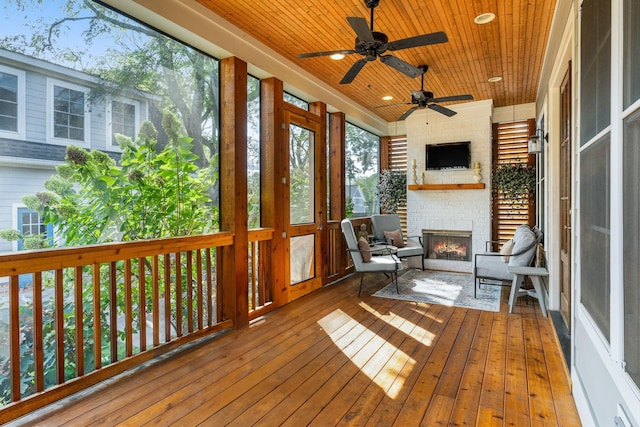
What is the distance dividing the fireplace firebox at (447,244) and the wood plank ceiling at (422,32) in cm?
264

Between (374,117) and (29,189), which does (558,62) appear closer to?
(374,117)

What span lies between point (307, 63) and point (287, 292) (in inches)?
114

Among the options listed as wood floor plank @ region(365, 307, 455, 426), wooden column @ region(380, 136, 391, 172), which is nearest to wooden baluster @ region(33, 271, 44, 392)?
wood floor plank @ region(365, 307, 455, 426)

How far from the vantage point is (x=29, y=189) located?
226cm

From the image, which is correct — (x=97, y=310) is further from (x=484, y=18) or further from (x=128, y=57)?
(x=484, y=18)

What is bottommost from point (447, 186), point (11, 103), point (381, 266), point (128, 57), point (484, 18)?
point (381, 266)

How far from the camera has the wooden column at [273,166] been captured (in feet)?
13.6

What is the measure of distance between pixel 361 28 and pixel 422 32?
128 centimetres

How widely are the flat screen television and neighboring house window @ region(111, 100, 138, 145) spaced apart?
523 centimetres

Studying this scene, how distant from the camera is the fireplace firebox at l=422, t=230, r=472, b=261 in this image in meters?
6.46

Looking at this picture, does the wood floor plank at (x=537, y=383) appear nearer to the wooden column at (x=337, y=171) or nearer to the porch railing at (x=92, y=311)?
the porch railing at (x=92, y=311)

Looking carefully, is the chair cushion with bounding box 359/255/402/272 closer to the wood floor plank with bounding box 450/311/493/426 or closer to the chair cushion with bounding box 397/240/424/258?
the chair cushion with bounding box 397/240/424/258

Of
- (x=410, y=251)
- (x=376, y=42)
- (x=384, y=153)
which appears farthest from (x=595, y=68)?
(x=384, y=153)

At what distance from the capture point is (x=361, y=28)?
2668 millimetres
